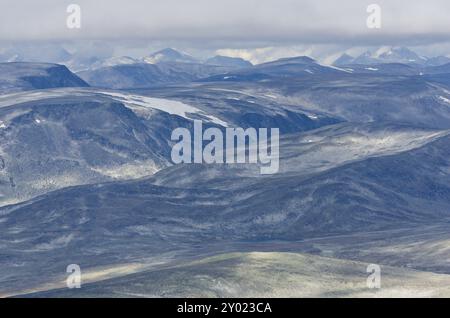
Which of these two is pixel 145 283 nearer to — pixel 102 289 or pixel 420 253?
pixel 102 289

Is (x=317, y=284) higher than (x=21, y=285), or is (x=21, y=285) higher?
(x=317, y=284)
